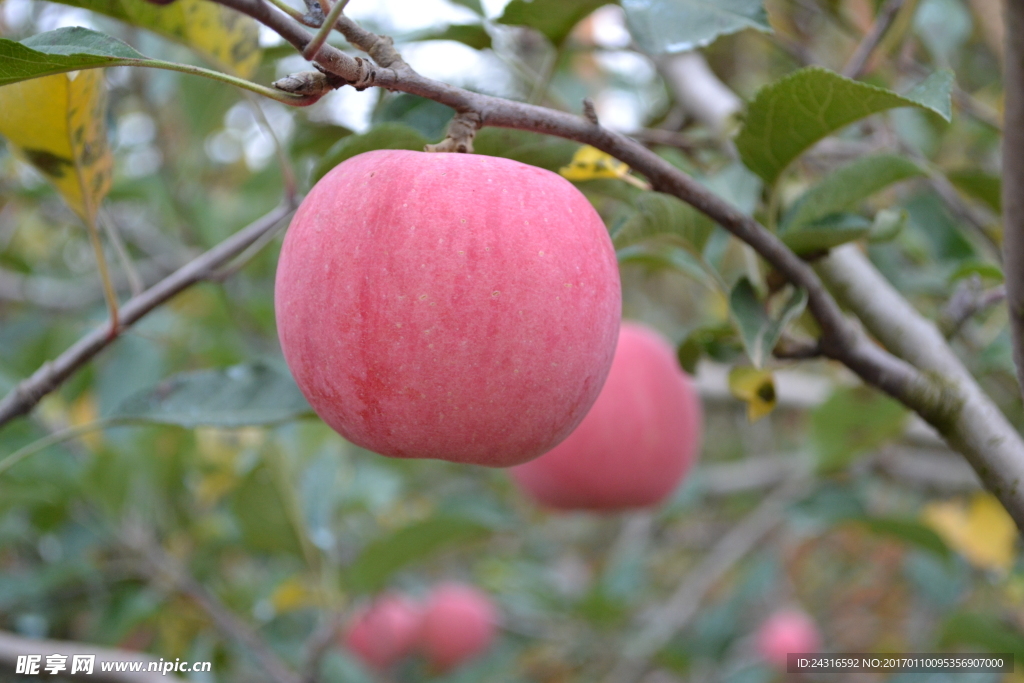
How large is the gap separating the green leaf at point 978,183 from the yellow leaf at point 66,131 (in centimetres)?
85

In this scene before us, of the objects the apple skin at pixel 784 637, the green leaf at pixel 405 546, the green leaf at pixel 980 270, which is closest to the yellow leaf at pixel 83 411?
the green leaf at pixel 405 546

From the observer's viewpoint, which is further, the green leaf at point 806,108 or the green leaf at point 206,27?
the green leaf at point 206,27

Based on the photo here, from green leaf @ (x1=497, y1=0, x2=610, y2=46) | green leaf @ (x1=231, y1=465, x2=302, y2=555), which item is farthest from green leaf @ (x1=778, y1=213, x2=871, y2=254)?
green leaf @ (x1=231, y1=465, x2=302, y2=555)

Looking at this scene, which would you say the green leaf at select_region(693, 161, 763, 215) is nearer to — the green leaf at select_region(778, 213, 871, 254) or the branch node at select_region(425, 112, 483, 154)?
the green leaf at select_region(778, 213, 871, 254)

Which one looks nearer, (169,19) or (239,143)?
(169,19)

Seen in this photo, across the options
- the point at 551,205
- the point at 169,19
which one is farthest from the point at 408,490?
the point at 551,205

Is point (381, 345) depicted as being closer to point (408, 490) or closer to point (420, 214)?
point (420, 214)

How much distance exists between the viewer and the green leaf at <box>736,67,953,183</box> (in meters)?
0.46

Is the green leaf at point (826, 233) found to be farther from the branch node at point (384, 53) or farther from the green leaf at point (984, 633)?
the green leaf at point (984, 633)

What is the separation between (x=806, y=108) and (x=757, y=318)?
162mm

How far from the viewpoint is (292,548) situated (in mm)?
1173

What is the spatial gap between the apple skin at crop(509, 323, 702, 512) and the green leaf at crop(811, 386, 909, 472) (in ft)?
0.86

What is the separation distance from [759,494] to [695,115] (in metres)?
1.35

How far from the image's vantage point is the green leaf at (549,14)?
0.63 metres
